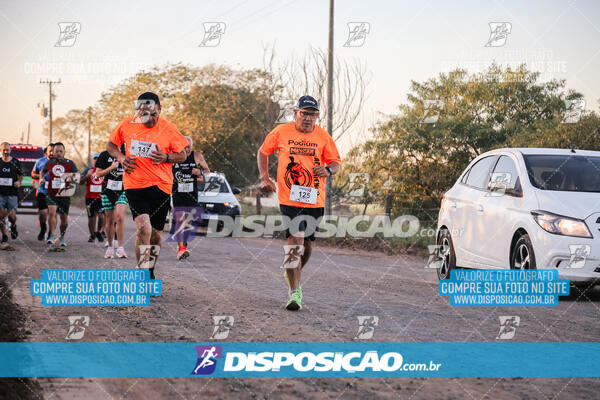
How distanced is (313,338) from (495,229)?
3.76 metres

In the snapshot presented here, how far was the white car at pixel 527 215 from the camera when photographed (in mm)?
7305

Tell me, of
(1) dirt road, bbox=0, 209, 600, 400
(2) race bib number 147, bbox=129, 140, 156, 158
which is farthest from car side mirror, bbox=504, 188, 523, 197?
(2) race bib number 147, bbox=129, 140, 156, 158

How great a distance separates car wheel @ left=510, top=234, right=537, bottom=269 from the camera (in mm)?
7398

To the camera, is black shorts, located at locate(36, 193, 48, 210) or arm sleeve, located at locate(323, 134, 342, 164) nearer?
arm sleeve, located at locate(323, 134, 342, 164)

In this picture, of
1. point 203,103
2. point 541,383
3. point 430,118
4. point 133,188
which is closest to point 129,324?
point 133,188

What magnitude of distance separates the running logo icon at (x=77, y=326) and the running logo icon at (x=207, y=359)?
40.0 inches

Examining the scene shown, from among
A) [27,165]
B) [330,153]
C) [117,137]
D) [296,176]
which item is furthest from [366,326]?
[27,165]

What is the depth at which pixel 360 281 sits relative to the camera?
933 centimetres

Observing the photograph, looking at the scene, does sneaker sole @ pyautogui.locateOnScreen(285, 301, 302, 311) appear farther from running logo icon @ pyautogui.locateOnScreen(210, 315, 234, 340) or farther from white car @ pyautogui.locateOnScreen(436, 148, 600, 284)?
white car @ pyautogui.locateOnScreen(436, 148, 600, 284)

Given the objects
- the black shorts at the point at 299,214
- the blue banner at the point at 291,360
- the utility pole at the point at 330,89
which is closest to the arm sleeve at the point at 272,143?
the black shorts at the point at 299,214

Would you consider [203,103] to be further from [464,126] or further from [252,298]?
[252,298]

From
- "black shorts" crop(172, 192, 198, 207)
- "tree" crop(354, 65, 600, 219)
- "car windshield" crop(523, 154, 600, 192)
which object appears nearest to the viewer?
"car windshield" crop(523, 154, 600, 192)

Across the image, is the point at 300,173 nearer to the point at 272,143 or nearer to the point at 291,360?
the point at 272,143

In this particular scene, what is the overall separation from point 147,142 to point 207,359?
3475 millimetres
